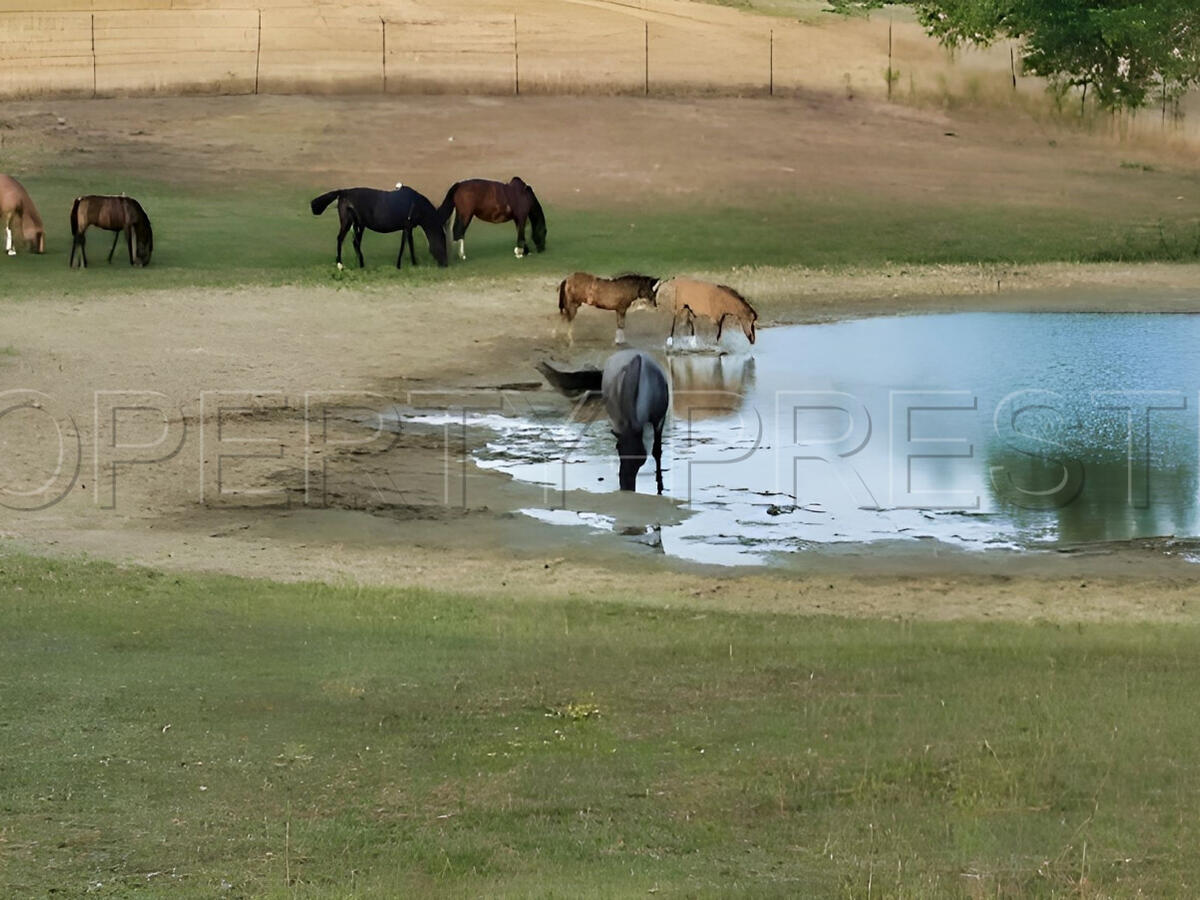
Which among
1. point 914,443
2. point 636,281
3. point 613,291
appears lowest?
point 914,443

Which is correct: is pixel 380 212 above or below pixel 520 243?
above

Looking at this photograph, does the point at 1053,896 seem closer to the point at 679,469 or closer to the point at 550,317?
the point at 679,469

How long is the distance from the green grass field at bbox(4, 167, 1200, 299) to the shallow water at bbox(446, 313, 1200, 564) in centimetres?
558

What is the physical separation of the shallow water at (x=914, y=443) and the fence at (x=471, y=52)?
72.4 ft

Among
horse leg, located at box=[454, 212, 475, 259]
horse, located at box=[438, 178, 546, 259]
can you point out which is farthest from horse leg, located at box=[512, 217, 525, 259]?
horse leg, located at box=[454, 212, 475, 259]

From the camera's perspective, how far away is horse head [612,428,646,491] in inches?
640

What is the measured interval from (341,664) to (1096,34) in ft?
115

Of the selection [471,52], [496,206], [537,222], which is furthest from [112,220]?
[471,52]

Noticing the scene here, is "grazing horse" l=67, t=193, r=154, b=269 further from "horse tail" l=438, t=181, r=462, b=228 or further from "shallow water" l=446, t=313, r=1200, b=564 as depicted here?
"shallow water" l=446, t=313, r=1200, b=564

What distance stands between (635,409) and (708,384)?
14.0 feet

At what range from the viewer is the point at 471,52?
47969 millimetres

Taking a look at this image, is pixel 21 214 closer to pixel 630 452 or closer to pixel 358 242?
pixel 358 242

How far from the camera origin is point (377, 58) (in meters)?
47.0

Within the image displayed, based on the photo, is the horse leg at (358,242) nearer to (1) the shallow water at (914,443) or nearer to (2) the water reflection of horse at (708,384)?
(1) the shallow water at (914,443)
